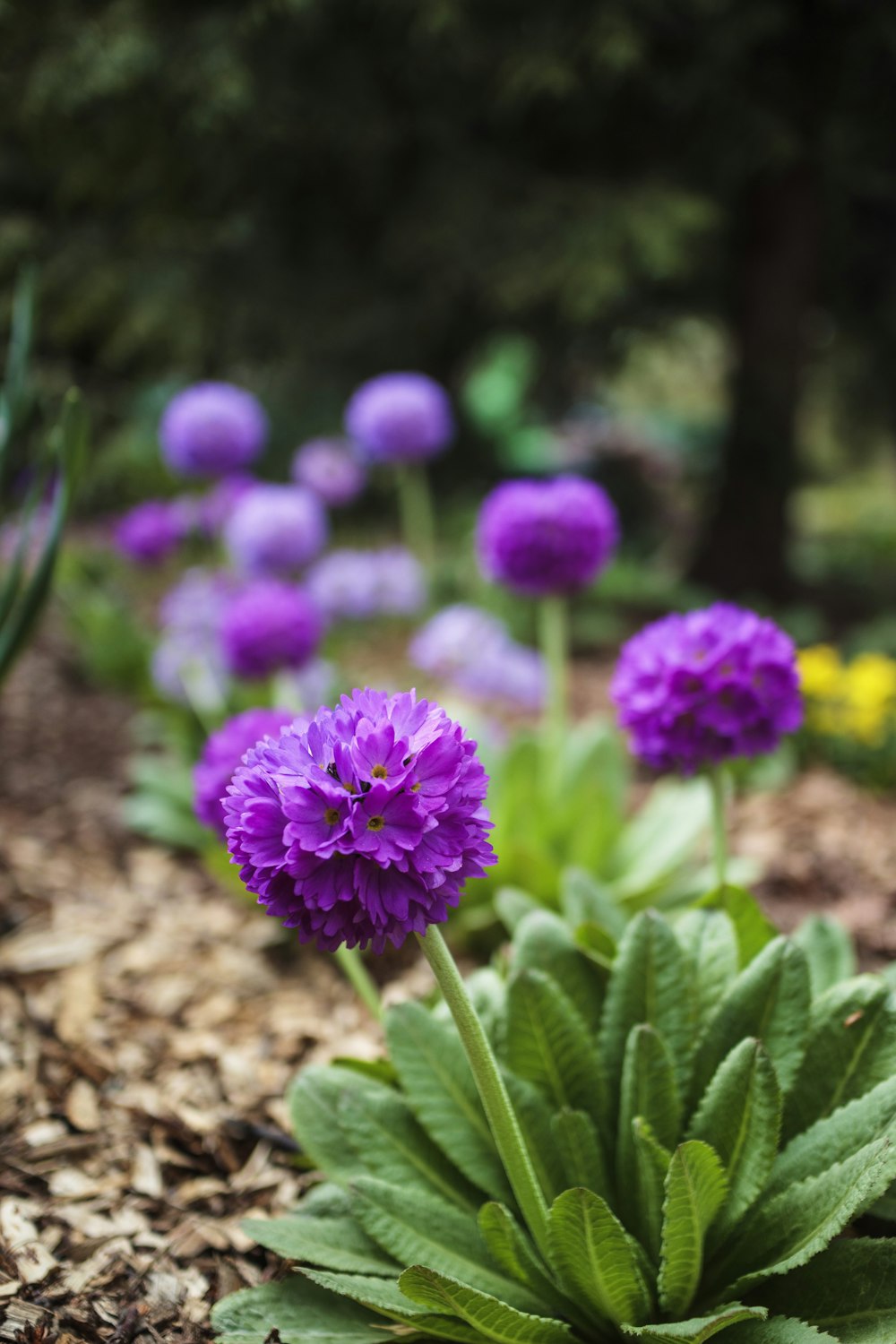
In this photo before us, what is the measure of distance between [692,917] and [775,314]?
4911mm

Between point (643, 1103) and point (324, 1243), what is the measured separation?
46cm

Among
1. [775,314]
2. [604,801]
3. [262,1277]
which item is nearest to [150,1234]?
[262,1277]

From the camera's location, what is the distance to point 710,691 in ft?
5.37

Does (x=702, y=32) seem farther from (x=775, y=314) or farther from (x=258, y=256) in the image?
(x=258, y=256)

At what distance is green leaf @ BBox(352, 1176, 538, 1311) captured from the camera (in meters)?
1.32

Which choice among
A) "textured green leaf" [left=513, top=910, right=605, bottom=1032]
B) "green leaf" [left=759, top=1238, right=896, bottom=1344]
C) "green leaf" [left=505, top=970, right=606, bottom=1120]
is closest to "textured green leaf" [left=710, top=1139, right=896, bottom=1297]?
"green leaf" [left=759, top=1238, right=896, bottom=1344]

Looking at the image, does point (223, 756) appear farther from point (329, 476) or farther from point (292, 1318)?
point (329, 476)

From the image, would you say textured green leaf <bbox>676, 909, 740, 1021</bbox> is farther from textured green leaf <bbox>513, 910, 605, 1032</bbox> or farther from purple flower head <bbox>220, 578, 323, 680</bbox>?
purple flower head <bbox>220, 578, 323, 680</bbox>

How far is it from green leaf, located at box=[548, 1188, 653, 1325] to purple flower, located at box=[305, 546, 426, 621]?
9.05 ft

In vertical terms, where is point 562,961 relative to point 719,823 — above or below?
below

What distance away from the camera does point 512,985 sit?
1.50m

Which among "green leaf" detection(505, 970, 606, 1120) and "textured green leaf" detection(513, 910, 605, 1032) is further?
"textured green leaf" detection(513, 910, 605, 1032)

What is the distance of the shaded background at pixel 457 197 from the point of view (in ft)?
16.4

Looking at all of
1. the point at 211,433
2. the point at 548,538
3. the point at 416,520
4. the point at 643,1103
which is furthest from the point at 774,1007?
the point at 416,520
